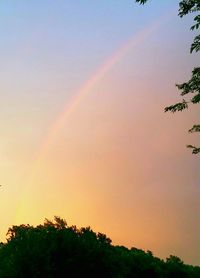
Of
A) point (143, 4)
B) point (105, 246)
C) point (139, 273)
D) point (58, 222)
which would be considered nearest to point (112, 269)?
point (105, 246)

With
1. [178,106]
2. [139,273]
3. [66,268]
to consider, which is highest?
[178,106]

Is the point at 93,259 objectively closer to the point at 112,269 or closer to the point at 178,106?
the point at 112,269

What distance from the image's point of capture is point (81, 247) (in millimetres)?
19156

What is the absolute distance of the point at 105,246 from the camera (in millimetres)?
19797

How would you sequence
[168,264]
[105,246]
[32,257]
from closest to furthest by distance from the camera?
[32,257] → [105,246] → [168,264]

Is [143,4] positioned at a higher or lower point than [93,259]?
higher

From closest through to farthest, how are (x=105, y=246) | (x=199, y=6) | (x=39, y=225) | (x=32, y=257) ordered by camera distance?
(x=32, y=257), (x=105, y=246), (x=39, y=225), (x=199, y=6)

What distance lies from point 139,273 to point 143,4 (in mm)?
14728

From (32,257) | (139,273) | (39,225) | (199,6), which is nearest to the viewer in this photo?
(32,257)

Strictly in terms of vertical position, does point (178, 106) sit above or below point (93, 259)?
above

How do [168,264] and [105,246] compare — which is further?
[168,264]

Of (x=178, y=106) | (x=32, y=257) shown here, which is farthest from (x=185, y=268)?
(x=32, y=257)

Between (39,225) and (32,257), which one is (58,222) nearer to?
(39,225)

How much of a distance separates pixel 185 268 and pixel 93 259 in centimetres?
1444
